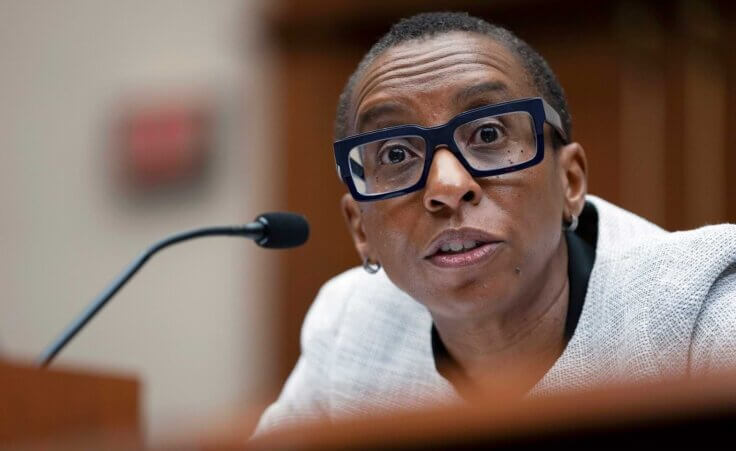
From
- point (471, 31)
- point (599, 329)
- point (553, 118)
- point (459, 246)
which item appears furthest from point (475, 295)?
point (471, 31)

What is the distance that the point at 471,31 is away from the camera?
184 centimetres

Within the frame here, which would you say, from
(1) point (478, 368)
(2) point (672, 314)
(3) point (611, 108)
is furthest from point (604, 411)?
(3) point (611, 108)

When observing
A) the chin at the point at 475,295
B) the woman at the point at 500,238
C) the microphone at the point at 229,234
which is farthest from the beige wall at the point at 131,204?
the chin at the point at 475,295

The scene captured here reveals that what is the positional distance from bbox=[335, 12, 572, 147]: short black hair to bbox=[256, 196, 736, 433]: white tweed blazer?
0.76 ft

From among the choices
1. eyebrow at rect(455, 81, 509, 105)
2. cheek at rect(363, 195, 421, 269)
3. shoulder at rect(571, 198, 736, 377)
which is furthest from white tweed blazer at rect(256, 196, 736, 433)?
eyebrow at rect(455, 81, 509, 105)

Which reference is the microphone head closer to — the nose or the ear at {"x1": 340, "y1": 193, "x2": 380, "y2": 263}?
the ear at {"x1": 340, "y1": 193, "x2": 380, "y2": 263}

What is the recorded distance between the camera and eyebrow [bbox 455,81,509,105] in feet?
5.70

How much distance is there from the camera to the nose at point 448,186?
167cm

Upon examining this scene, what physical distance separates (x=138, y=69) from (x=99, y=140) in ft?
1.11

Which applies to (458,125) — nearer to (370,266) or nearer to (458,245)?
(458,245)

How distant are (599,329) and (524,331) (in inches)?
4.8

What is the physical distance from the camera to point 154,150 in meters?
4.87

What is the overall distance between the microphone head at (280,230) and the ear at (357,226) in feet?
0.28

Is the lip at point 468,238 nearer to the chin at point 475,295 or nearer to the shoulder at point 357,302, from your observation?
the chin at point 475,295
